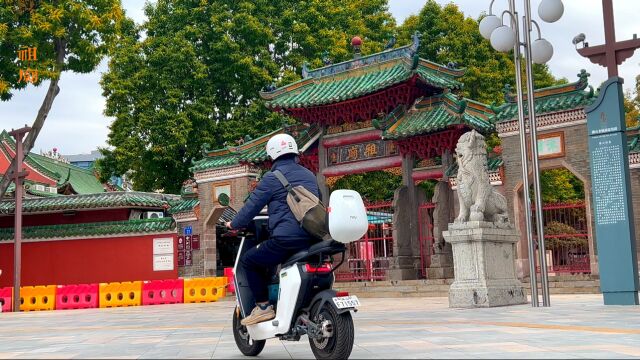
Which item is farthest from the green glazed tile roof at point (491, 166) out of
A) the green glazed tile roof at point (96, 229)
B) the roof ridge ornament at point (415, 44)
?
the green glazed tile roof at point (96, 229)

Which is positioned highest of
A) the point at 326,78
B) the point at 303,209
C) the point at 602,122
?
the point at 326,78

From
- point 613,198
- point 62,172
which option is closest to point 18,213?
point 62,172

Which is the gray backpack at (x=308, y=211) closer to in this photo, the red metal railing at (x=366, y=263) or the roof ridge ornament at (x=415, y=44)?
the red metal railing at (x=366, y=263)

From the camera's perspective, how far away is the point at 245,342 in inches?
263

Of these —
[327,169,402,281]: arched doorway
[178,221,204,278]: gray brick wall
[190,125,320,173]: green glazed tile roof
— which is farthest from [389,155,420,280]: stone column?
[178,221,204,278]: gray brick wall

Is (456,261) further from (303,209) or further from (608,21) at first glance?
(303,209)

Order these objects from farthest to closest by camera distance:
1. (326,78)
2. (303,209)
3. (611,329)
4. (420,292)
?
(326,78) < (420,292) < (611,329) < (303,209)

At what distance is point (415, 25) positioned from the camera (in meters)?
33.9

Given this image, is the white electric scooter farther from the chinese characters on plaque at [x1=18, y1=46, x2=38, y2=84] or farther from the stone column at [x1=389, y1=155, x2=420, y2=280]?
the chinese characters on plaque at [x1=18, y1=46, x2=38, y2=84]

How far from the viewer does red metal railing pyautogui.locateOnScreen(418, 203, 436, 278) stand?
21.0 m

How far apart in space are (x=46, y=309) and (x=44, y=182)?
13.7m

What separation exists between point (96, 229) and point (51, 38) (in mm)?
8538

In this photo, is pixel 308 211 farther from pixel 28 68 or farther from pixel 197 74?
pixel 197 74

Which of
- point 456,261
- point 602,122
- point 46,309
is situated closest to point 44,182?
point 46,309
